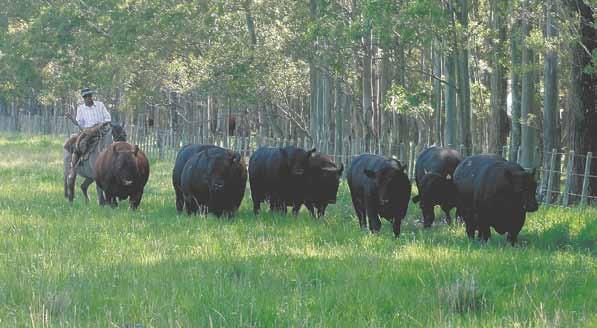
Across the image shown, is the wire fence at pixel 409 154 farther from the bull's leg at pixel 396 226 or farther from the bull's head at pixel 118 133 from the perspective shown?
the bull's head at pixel 118 133

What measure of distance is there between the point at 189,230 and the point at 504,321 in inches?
287

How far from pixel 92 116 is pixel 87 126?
0.22 m

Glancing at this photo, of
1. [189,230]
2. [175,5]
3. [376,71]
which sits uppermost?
[175,5]

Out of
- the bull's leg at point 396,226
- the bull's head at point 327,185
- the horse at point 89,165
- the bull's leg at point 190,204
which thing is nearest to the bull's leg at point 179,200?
the bull's leg at point 190,204

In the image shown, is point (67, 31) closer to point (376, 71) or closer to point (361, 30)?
point (376, 71)

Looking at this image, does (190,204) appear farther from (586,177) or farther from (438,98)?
(438,98)

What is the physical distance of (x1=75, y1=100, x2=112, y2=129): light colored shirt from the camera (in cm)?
2022

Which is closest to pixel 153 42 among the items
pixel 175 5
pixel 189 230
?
pixel 175 5

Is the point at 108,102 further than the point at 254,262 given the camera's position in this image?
Yes

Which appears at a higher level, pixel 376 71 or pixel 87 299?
pixel 376 71

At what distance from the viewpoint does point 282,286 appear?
9.44 m

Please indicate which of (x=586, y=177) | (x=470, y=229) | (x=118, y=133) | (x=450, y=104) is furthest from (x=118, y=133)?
(x=450, y=104)

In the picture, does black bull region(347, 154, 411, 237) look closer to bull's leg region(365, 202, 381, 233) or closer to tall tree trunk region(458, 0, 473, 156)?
bull's leg region(365, 202, 381, 233)

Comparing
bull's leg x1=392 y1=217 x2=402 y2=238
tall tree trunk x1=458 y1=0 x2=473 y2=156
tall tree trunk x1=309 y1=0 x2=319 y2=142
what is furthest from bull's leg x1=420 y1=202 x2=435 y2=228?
tall tree trunk x1=309 y1=0 x2=319 y2=142
